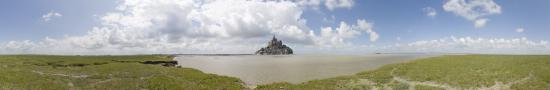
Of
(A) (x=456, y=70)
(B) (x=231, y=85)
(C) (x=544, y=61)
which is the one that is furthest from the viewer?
(C) (x=544, y=61)

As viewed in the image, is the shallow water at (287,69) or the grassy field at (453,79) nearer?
the grassy field at (453,79)

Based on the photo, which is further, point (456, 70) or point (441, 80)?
point (456, 70)

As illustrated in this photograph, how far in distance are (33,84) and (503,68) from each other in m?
49.8

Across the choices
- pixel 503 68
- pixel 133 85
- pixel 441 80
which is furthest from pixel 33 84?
pixel 503 68

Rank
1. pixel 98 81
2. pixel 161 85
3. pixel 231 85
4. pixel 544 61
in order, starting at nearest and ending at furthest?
pixel 161 85 < pixel 231 85 < pixel 98 81 < pixel 544 61

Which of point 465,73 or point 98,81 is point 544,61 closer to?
point 465,73

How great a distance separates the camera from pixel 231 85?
3969 cm

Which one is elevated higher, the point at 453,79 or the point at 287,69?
the point at 287,69

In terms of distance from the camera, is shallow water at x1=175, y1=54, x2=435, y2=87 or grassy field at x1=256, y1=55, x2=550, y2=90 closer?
grassy field at x1=256, y1=55, x2=550, y2=90

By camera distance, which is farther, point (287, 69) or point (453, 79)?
point (287, 69)

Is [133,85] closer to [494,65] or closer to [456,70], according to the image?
[456,70]

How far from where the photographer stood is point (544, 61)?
49.0 meters

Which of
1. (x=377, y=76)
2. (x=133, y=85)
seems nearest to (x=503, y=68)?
(x=377, y=76)

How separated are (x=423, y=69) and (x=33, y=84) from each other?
141ft
